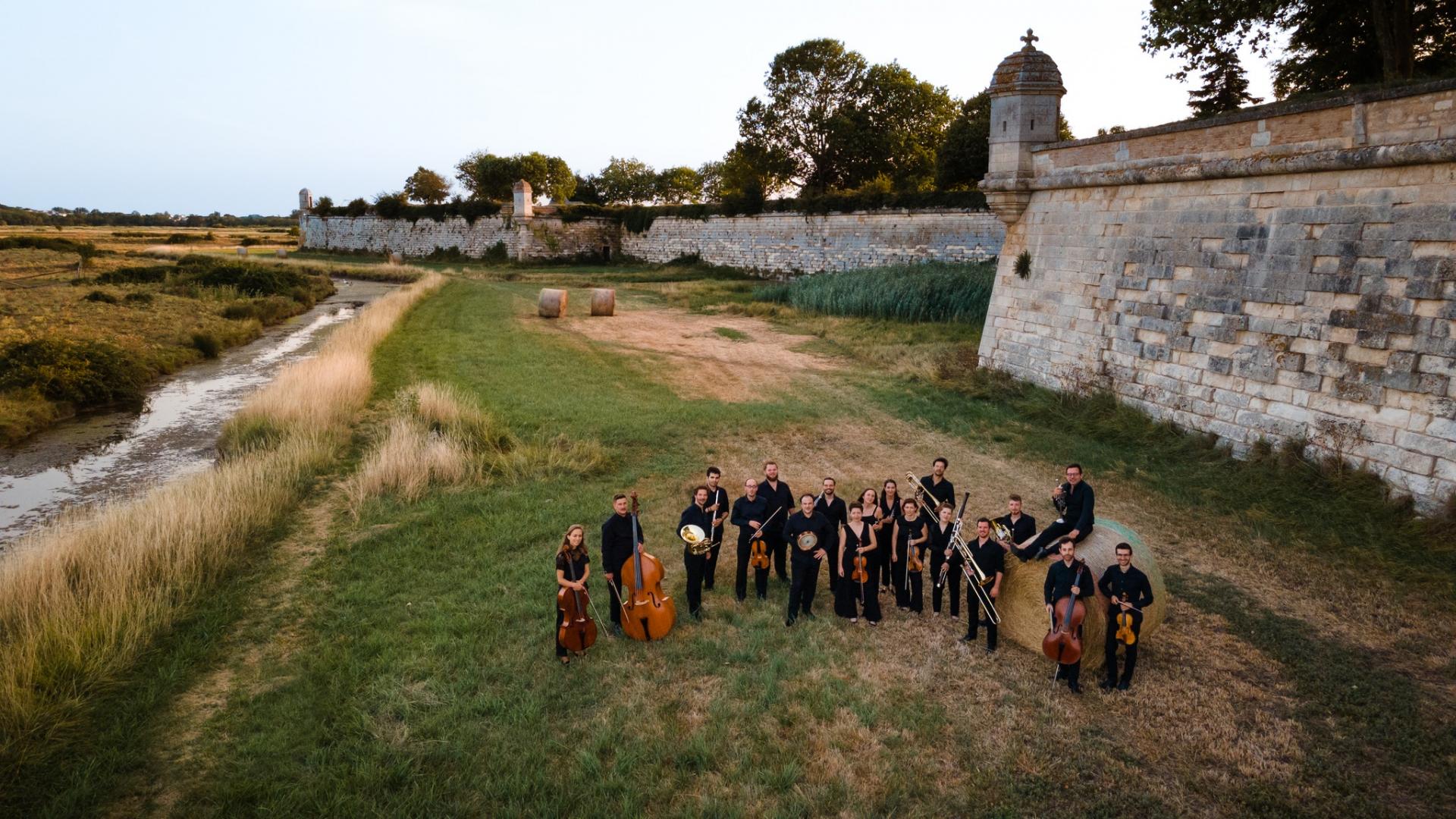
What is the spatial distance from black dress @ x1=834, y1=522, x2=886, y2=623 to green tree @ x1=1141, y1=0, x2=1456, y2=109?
48.4 ft

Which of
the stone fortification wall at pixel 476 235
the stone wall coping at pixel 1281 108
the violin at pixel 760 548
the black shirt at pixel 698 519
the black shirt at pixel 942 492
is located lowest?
the violin at pixel 760 548

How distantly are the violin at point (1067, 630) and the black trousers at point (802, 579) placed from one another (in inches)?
73.4

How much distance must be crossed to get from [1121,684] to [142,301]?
29745mm

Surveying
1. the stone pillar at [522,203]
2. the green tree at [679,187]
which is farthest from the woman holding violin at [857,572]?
the green tree at [679,187]

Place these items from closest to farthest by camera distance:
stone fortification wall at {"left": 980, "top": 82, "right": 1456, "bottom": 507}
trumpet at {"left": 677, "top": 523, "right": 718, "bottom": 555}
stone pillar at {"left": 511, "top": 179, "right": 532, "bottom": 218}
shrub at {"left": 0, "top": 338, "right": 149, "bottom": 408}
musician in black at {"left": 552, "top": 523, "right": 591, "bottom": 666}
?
musician in black at {"left": 552, "top": 523, "right": 591, "bottom": 666}
trumpet at {"left": 677, "top": 523, "right": 718, "bottom": 555}
stone fortification wall at {"left": 980, "top": 82, "right": 1456, "bottom": 507}
shrub at {"left": 0, "top": 338, "right": 149, "bottom": 408}
stone pillar at {"left": 511, "top": 179, "right": 532, "bottom": 218}

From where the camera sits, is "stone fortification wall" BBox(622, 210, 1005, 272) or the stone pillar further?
the stone pillar

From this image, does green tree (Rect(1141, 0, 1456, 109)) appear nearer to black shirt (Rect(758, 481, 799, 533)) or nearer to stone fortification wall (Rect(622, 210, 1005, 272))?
stone fortification wall (Rect(622, 210, 1005, 272))

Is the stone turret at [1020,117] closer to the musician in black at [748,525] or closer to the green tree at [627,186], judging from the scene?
the musician in black at [748,525]

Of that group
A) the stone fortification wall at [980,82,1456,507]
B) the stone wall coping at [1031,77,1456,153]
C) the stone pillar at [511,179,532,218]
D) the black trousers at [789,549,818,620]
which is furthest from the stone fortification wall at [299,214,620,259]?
the black trousers at [789,549,818,620]

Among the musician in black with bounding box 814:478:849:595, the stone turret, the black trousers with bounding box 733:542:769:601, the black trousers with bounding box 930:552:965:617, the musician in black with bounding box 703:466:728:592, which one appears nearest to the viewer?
the black trousers with bounding box 930:552:965:617

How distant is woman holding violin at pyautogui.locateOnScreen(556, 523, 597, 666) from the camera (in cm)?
584

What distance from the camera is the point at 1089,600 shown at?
18.3 ft

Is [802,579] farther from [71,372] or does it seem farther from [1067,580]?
[71,372]

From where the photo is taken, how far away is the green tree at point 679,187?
76750 millimetres
